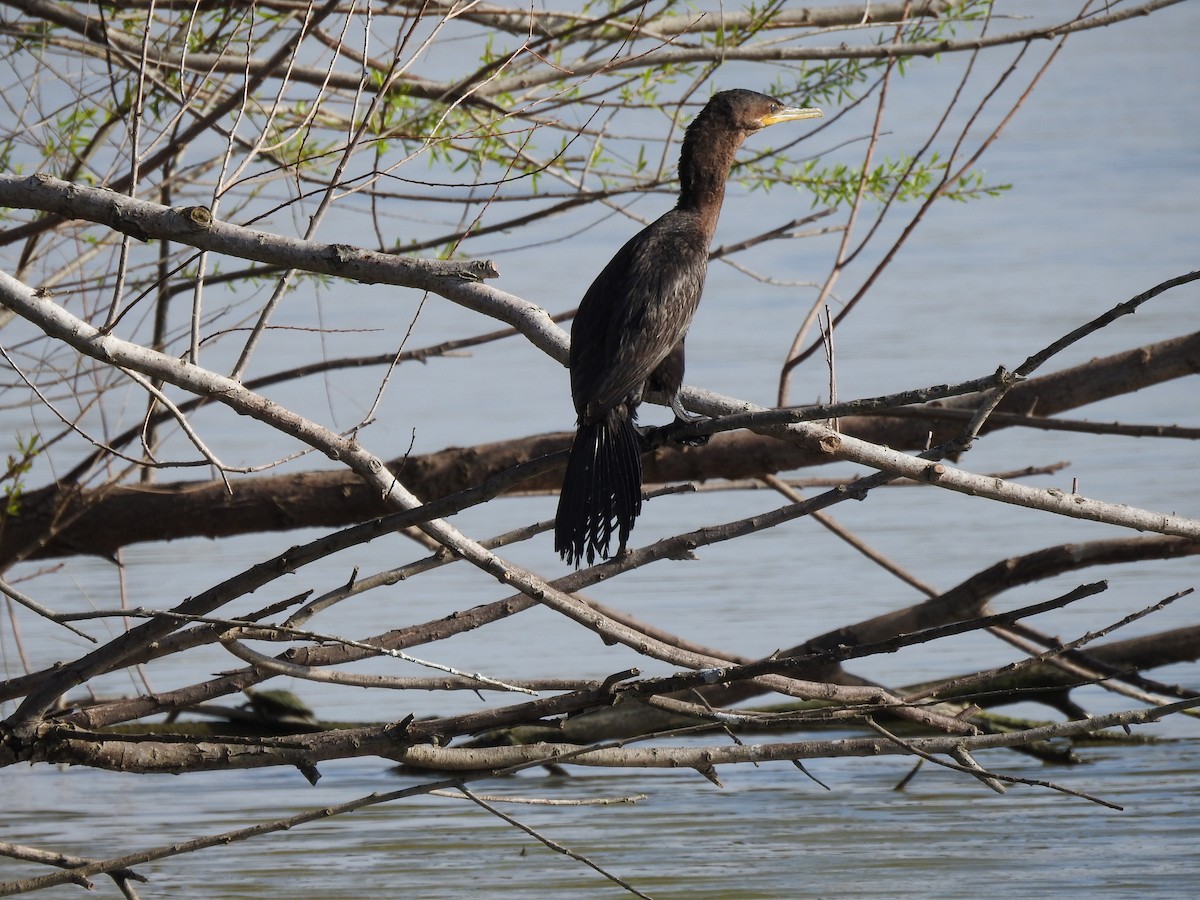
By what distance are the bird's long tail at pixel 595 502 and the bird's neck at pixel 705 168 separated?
0.82 m

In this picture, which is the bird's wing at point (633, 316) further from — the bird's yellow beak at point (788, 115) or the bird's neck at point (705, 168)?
the bird's yellow beak at point (788, 115)

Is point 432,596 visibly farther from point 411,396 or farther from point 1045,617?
point 411,396

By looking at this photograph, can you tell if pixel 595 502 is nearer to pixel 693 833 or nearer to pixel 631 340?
pixel 631 340

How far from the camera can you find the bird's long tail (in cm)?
293

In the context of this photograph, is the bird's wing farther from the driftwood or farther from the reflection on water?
the reflection on water

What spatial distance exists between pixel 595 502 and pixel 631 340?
0.37 meters

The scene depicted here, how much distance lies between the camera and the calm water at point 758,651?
3.90 meters

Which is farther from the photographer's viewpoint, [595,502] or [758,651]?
[758,651]

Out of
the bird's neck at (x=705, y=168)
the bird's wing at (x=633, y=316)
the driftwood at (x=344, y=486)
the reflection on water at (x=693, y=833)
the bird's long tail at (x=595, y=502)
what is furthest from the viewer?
the driftwood at (x=344, y=486)

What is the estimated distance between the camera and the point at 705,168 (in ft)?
12.1

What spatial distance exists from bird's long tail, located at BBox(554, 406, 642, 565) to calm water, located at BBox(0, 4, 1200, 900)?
3.72 ft

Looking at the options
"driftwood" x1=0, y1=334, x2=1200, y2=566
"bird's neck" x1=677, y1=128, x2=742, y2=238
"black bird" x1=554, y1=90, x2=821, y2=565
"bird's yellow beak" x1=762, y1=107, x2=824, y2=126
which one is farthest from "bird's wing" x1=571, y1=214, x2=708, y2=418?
"driftwood" x1=0, y1=334, x2=1200, y2=566

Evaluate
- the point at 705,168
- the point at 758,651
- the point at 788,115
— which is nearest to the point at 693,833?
the point at 758,651

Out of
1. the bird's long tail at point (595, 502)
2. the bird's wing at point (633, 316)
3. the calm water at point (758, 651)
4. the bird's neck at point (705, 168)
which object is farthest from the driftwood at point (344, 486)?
the bird's long tail at point (595, 502)
